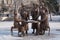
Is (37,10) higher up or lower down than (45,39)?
higher up

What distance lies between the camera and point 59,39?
11.5 m

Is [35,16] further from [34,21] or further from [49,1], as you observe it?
[49,1]

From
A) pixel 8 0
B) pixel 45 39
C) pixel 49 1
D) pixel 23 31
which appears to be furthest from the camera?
pixel 8 0

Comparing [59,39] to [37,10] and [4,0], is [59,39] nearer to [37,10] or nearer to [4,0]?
[37,10]

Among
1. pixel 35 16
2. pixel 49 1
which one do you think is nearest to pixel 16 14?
pixel 35 16

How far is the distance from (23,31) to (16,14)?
0.95 metres

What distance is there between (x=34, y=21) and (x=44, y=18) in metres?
0.68

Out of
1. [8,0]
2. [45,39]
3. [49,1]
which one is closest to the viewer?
[45,39]

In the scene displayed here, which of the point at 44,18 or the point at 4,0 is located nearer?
the point at 44,18

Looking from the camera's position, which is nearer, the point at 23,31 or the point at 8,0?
the point at 23,31

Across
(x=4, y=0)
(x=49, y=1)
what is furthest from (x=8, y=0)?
(x=49, y=1)

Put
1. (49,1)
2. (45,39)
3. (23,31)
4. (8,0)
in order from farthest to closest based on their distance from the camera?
(8,0)
(49,1)
(23,31)
(45,39)

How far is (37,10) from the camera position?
1298cm

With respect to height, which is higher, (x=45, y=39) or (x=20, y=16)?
(x=20, y=16)
